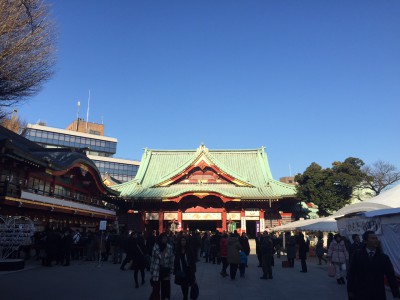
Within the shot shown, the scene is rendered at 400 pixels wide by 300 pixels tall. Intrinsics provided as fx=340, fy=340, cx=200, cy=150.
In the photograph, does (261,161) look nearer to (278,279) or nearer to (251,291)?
(278,279)

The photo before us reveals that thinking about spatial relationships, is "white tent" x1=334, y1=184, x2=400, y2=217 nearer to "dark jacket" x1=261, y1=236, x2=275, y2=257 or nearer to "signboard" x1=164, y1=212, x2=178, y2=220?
"dark jacket" x1=261, y1=236, x2=275, y2=257

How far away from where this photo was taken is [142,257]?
10.3m

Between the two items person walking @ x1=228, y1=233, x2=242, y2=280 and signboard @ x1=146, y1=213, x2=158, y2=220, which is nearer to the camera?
person walking @ x1=228, y1=233, x2=242, y2=280

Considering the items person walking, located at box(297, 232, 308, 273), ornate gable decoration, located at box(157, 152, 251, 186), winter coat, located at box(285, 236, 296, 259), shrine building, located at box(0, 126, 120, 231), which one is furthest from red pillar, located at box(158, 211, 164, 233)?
person walking, located at box(297, 232, 308, 273)

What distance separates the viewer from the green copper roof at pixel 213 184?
97.9ft

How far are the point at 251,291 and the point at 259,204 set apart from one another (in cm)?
2092

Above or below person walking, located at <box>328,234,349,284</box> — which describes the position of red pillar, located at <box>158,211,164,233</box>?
above

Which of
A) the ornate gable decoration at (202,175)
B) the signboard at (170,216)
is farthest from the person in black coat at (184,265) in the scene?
the ornate gable decoration at (202,175)

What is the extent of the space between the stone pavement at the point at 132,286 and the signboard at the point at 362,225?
2039mm

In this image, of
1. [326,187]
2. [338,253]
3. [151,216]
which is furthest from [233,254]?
[326,187]

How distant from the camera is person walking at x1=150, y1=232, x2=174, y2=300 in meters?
7.39

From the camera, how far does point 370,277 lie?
4961 mm

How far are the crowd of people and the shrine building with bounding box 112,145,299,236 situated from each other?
5.55 m

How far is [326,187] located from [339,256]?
75.5ft
